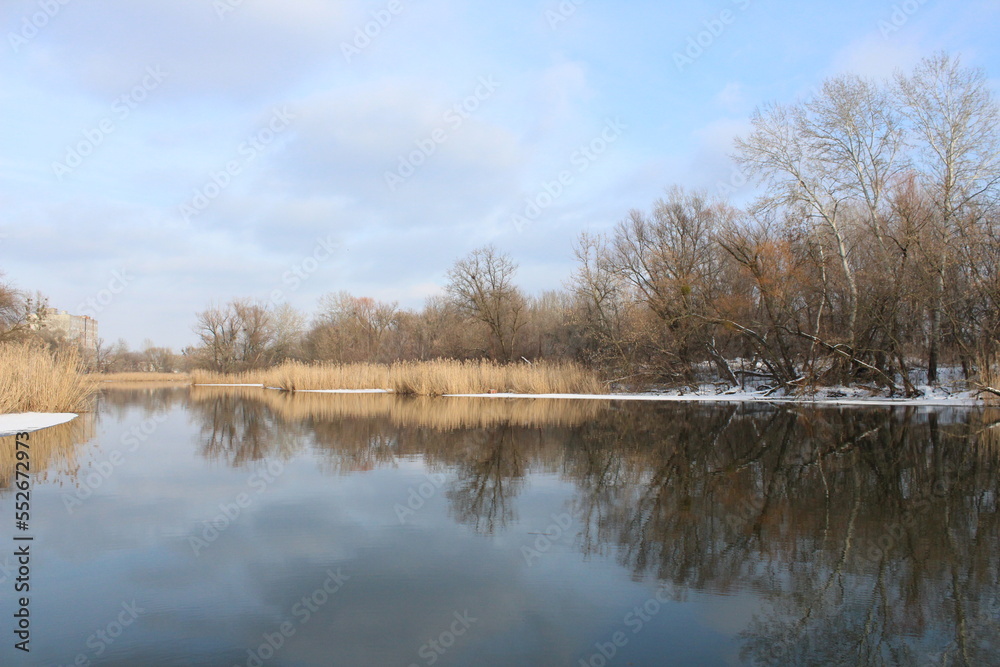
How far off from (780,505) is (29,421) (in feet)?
48.0

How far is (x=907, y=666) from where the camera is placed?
9.52 feet

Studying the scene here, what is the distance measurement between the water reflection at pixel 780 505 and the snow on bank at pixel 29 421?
3.24 m

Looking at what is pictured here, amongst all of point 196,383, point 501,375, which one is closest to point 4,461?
point 501,375

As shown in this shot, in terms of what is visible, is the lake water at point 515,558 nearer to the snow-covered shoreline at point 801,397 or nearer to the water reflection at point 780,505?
the water reflection at point 780,505

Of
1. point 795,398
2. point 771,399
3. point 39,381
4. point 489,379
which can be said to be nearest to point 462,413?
point 489,379

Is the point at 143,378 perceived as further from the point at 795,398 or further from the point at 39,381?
the point at 795,398

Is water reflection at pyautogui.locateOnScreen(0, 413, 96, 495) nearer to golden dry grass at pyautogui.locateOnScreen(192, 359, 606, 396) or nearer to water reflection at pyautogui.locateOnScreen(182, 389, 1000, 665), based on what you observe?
water reflection at pyautogui.locateOnScreen(182, 389, 1000, 665)

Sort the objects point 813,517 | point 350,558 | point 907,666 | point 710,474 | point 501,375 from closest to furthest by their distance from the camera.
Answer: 1. point 907,666
2. point 350,558
3. point 813,517
4. point 710,474
5. point 501,375

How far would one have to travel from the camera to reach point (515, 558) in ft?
15.1

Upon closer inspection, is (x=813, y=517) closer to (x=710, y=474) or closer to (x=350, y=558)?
(x=710, y=474)

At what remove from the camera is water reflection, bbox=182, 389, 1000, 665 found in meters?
3.40

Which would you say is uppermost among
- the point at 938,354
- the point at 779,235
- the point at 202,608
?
the point at 779,235

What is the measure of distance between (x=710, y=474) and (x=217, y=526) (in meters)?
5.44

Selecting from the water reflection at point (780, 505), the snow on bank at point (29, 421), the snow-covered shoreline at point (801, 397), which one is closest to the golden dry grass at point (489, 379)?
the snow-covered shoreline at point (801, 397)
